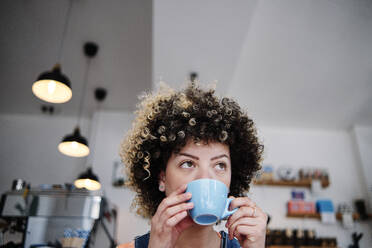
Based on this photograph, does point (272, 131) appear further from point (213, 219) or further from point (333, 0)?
point (213, 219)

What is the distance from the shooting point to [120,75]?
3.87m

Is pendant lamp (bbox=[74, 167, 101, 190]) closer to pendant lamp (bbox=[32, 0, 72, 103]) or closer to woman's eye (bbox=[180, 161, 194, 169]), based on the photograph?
pendant lamp (bbox=[32, 0, 72, 103])

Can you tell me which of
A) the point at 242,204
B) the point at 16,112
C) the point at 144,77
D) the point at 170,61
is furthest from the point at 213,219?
the point at 16,112

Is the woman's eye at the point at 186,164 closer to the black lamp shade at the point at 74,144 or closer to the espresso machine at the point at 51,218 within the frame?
the espresso machine at the point at 51,218

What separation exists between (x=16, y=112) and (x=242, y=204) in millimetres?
4860

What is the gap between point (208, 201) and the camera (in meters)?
0.79

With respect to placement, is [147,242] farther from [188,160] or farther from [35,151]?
[35,151]

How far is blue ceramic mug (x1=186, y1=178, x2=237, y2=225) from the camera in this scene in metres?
0.79

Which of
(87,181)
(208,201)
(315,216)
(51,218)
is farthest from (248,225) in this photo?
(315,216)

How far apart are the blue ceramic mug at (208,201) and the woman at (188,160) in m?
0.02

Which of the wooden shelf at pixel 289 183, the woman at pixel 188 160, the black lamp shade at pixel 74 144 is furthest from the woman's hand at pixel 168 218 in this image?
the wooden shelf at pixel 289 183

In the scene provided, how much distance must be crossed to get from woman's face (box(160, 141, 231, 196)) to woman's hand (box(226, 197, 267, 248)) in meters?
0.15

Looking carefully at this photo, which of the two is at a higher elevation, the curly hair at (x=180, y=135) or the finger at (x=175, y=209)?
the curly hair at (x=180, y=135)

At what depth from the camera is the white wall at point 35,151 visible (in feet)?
14.5
